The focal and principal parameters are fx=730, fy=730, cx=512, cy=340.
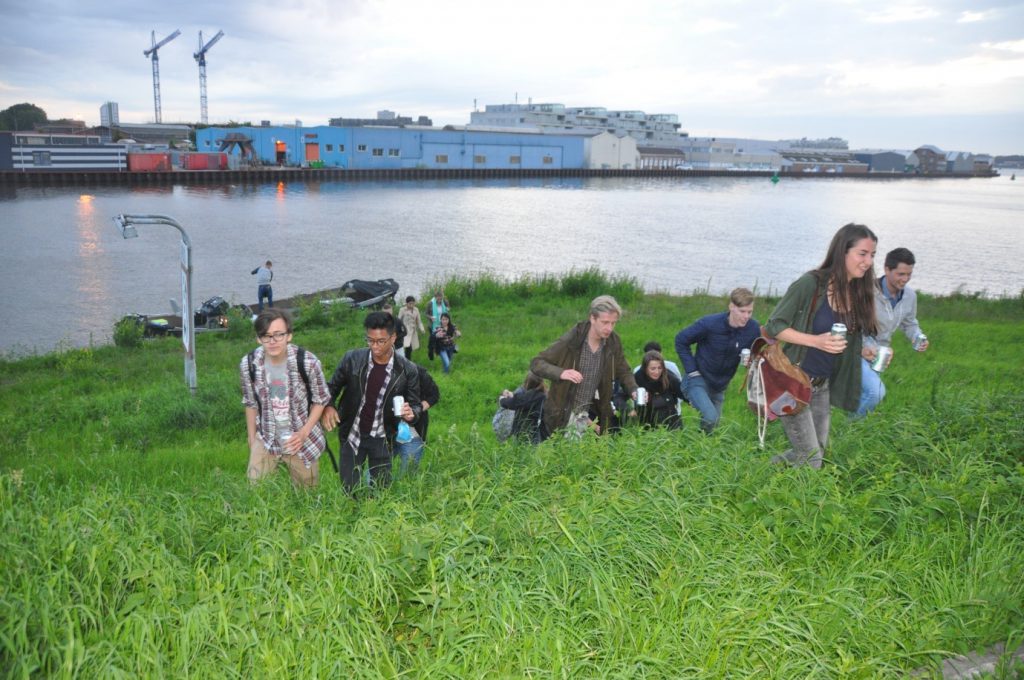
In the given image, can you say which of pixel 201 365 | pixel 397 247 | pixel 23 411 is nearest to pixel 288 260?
pixel 397 247

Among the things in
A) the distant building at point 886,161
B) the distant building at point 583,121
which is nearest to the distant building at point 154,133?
the distant building at point 583,121

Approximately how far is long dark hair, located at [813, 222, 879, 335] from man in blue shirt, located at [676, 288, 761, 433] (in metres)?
2.00

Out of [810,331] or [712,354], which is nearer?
[810,331]

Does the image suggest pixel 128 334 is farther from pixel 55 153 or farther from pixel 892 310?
pixel 55 153

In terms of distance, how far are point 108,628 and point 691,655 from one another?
Result: 8.19ft

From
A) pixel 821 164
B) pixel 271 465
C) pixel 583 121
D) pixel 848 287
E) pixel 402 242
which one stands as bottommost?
pixel 402 242

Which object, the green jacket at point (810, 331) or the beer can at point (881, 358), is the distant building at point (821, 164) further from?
the green jacket at point (810, 331)

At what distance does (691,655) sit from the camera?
3094mm

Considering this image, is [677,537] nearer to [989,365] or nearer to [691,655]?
[691,655]

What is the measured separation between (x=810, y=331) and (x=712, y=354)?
217 cm

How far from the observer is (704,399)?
7.00 meters

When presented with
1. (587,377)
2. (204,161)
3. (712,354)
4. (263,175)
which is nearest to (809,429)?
(587,377)

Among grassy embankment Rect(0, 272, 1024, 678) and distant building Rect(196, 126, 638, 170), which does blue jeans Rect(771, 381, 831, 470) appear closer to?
grassy embankment Rect(0, 272, 1024, 678)

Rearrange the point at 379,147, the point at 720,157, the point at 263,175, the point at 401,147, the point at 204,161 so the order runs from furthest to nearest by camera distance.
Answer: the point at 720,157, the point at 401,147, the point at 379,147, the point at 263,175, the point at 204,161
